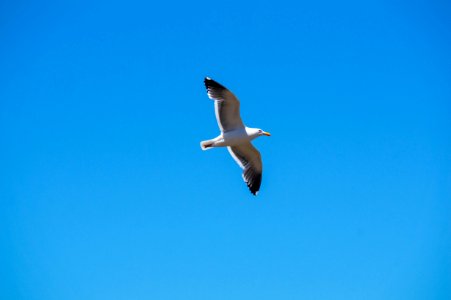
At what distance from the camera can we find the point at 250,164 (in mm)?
11852

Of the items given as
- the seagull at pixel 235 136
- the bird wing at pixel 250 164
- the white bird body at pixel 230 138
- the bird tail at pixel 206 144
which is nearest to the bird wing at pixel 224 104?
the seagull at pixel 235 136

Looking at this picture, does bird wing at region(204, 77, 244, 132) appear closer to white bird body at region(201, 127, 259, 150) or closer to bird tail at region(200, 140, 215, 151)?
white bird body at region(201, 127, 259, 150)

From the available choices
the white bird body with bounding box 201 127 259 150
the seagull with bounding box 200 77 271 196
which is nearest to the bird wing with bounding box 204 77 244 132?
the seagull with bounding box 200 77 271 196

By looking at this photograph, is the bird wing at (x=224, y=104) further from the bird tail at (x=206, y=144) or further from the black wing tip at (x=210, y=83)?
the bird tail at (x=206, y=144)

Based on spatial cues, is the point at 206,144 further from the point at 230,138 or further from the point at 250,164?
the point at 250,164

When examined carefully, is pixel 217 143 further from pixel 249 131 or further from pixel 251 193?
pixel 251 193

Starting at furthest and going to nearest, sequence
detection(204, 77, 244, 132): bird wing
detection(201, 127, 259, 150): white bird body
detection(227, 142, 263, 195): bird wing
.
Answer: detection(227, 142, 263, 195): bird wing
detection(201, 127, 259, 150): white bird body
detection(204, 77, 244, 132): bird wing

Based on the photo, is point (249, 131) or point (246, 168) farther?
point (246, 168)

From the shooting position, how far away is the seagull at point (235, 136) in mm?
10438

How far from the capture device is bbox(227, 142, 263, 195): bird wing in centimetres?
1166

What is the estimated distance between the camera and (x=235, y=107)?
10500 mm

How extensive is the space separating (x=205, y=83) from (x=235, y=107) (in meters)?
0.82

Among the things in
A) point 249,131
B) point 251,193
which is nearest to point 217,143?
point 249,131

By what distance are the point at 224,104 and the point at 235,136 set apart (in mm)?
780
